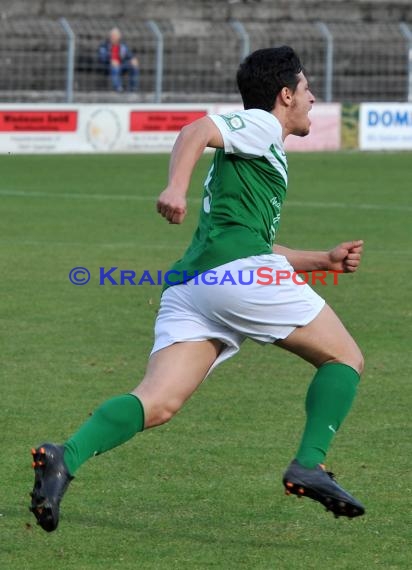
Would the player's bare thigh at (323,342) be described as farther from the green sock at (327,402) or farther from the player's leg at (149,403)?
the player's leg at (149,403)

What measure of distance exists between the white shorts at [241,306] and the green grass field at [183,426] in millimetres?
786

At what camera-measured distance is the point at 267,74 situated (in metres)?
5.12

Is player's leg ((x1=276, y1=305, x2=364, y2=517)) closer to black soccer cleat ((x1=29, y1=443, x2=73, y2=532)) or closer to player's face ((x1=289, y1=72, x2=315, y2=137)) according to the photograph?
player's face ((x1=289, y1=72, x2=315, y2=137))

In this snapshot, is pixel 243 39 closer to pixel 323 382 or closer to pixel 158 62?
pixel 158 62

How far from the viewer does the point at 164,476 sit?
6121mm

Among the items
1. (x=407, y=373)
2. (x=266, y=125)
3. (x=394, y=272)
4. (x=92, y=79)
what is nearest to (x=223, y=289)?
(x=266, y=125)

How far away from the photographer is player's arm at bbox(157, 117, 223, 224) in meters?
4.52

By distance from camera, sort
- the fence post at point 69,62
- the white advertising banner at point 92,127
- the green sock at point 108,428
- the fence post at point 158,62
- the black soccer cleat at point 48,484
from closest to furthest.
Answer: the black soccer cleat at point 48,484 → the green sock at point 108,428 → the white advertising banner at point 92,127 → the fence post at point 69,62 → the fence post at point 158,62

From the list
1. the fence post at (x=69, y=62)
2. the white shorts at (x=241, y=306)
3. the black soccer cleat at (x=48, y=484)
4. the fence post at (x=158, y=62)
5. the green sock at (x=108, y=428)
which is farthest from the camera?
the fence post at (x=158, y=62)

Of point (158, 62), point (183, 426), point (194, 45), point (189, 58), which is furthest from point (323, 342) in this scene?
point (194, 45)

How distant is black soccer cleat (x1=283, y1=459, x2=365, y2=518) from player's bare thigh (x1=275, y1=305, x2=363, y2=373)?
0.46 meters

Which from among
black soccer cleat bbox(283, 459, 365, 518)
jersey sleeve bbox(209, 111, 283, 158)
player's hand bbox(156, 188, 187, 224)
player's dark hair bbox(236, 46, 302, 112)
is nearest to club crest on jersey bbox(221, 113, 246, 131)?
jersey sleeve bbox(209, 111, 283, 158)

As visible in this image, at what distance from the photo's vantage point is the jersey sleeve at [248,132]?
4891mm

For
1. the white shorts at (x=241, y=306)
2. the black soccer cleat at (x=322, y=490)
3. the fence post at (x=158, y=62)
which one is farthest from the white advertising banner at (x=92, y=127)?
the black soccer cleat at (x=322, y=490)
